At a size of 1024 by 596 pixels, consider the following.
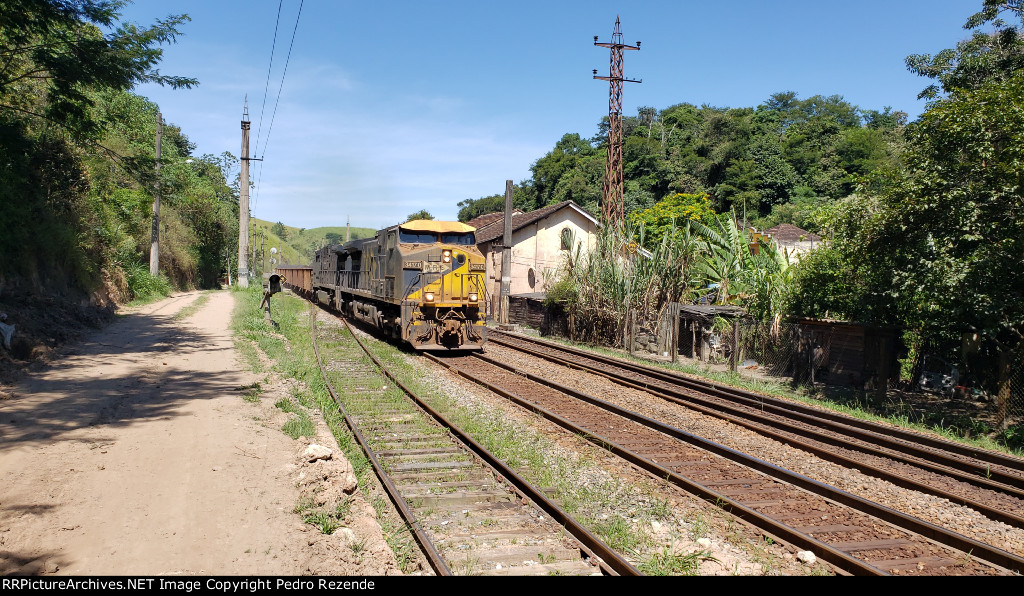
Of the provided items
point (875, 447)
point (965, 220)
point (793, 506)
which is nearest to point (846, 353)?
point (965, 220)

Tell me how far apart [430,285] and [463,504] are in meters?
10.2

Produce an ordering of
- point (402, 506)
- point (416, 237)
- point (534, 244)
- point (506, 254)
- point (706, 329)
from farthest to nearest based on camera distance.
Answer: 1. point (534, 244)
2. point (506, 254)
3. point (706, 329)
4. point (416, 237)
5. point (402, 506)

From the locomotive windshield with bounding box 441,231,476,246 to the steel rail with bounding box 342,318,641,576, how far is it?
8269mm

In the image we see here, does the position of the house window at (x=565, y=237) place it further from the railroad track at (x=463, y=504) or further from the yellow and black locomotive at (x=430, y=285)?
the railroad track at (x=463, y=504)

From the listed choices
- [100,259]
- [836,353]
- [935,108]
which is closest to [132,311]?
[100,259]

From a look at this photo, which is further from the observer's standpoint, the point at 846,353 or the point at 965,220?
the point at 846,353

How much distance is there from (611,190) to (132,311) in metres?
20.2

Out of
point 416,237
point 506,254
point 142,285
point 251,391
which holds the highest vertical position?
point 506,254

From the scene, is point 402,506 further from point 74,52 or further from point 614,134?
point 614,134

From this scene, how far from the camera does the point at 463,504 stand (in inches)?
241

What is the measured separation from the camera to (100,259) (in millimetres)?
23562

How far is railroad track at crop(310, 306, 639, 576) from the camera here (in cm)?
488

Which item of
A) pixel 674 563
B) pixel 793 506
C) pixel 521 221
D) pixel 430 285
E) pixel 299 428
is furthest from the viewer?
pixel 521 221

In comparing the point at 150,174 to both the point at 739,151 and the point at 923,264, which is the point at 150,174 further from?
the point at 739,151
